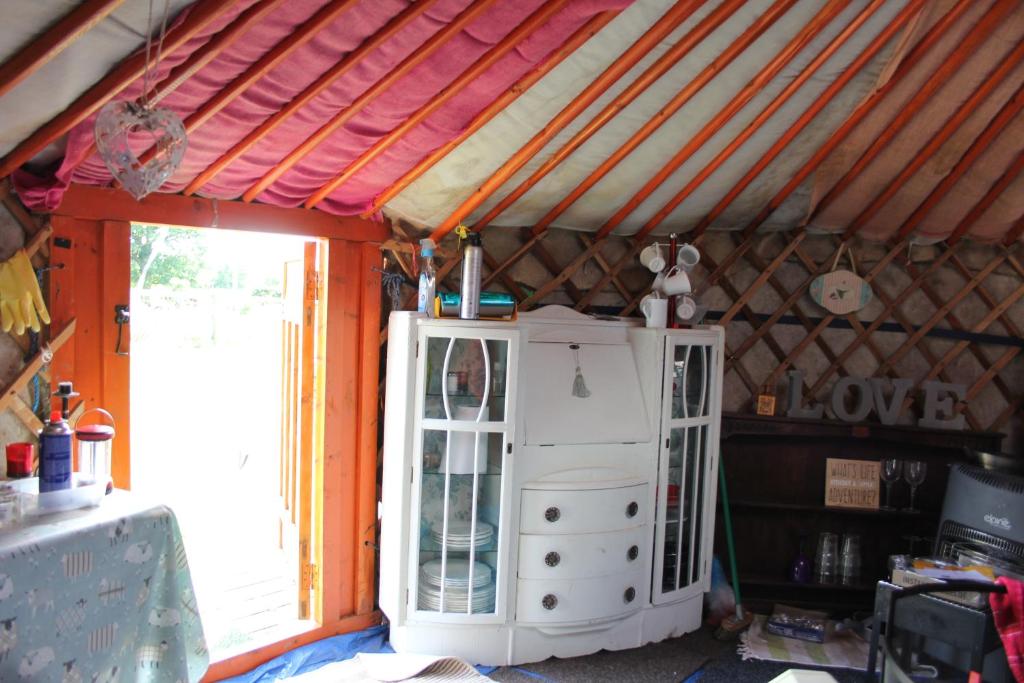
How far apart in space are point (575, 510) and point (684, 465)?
64 cm

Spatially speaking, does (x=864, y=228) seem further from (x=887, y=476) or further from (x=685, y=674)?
(x=685, y=674)

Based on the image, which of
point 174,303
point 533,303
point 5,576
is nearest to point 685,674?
point 533,303

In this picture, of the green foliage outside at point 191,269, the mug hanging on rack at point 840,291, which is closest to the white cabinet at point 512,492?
the mug hanging on rack at point 840,291

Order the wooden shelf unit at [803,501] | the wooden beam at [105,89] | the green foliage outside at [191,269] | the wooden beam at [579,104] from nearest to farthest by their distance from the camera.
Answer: the wooden beam at [105,89], the wooden beam at [579,104], the wooden shelf unit at [803,501], the green foliage outside at [191,269]

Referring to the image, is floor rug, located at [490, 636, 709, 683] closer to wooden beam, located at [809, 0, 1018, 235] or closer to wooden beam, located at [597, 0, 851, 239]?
wooden beam, located at [597, 0, 851, 239]

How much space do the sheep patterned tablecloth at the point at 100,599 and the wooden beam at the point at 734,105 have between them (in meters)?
2.21

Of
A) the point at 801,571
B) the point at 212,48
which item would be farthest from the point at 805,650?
the point at 212,48

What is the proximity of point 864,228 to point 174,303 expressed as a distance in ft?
23.6

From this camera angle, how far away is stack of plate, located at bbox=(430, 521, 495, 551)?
281 cm

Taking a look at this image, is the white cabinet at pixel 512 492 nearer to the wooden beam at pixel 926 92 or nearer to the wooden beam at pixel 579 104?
the wooden beam at pixel 579 104

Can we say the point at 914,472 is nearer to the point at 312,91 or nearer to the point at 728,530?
the point at 728,530

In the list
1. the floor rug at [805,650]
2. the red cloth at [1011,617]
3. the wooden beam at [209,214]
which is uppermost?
the wooden beam at [209,214]

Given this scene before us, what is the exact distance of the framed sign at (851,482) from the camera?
3545mm

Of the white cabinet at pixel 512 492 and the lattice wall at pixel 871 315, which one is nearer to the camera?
the white cabinet at pixel 512 492
